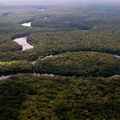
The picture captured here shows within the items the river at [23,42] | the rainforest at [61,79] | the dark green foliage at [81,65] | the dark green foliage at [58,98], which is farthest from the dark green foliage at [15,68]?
the river at [23,42]

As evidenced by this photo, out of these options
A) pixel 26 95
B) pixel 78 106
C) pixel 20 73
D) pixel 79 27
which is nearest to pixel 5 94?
pixel 26 95

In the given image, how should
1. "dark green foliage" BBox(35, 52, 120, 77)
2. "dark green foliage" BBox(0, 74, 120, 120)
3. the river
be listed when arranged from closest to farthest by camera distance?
1. "dark green foliage" BBox(0, 74, 120, 120)
2. "dark green foliage" BBox(35, 52, 120, 77)
3. the river

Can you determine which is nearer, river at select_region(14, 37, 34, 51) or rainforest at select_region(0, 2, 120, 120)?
rainforest at select_region(0, 2, 120, 120)

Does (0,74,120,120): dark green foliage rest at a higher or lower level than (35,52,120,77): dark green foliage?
lower

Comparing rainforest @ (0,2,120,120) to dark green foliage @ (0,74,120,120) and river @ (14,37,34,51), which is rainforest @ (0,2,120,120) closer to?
dark green foliage @ (0,74,120,120)

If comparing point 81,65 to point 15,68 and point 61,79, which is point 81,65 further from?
point 15,68

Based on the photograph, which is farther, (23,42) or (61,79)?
(23,42)

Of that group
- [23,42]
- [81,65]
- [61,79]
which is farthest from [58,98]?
[23,42]

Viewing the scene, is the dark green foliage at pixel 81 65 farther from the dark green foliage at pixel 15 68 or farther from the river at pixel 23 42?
the river at pixel 23 42

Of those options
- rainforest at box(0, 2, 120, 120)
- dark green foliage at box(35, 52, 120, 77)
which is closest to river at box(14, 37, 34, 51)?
rainforest at box(0, 2, 120, 120)
